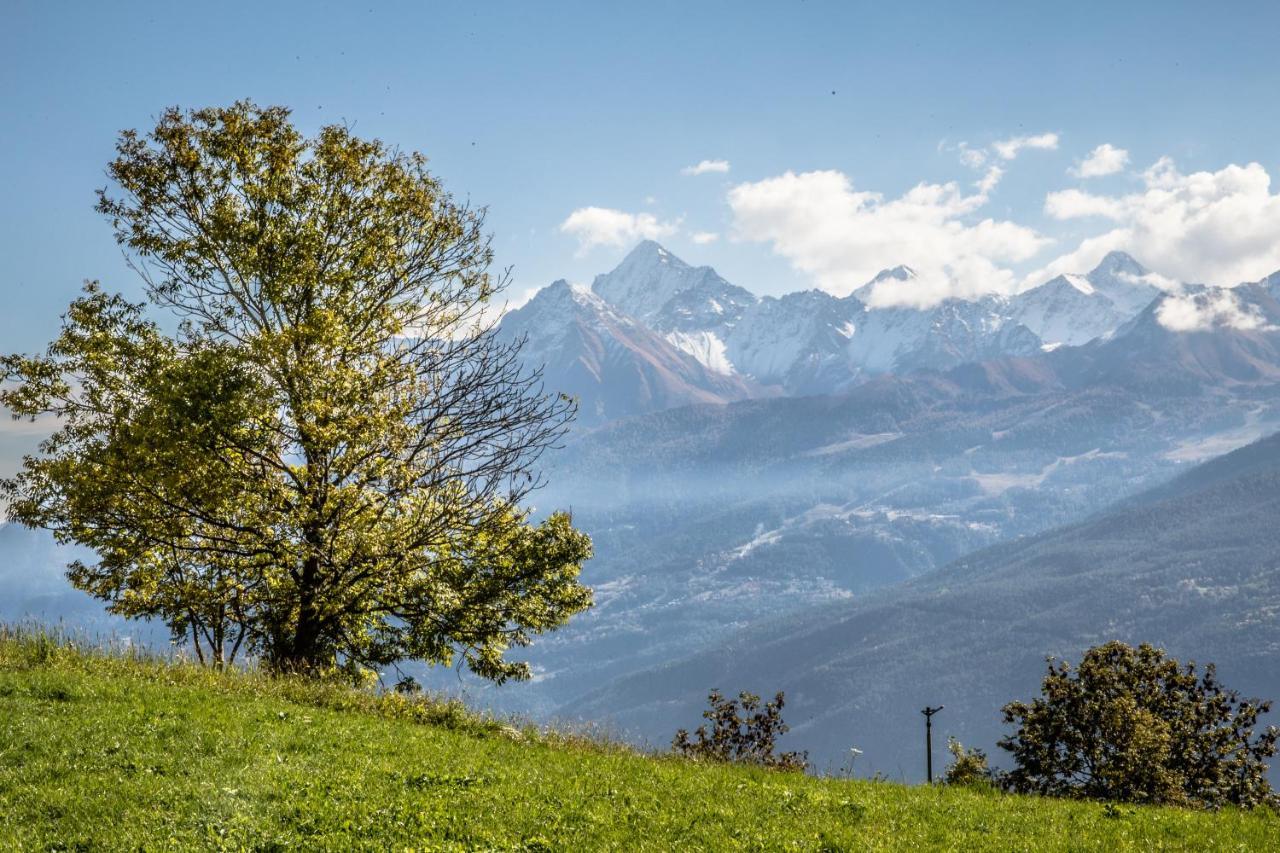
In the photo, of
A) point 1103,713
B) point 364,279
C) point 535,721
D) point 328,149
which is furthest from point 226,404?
point 1103,713

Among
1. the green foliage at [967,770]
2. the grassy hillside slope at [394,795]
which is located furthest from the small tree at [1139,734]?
the grassy hillside slope at [394,795]

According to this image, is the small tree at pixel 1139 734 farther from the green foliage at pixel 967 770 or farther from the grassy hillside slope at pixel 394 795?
the grassy hillside slope at pixel 394 795

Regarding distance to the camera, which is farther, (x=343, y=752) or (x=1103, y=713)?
(x=1103, y=713)

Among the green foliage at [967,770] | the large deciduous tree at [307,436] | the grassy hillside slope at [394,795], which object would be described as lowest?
the green foliage at [967,770]

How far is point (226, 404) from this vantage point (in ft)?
68.7

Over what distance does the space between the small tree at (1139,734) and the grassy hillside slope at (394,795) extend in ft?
42.1

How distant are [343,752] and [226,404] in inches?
329

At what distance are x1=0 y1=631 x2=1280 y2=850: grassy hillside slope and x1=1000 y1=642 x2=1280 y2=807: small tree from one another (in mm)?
12822

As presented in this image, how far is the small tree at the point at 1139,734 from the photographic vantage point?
98.2 feet

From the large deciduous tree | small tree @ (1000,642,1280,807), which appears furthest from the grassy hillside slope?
small tree @ (1000,642,1280,807)

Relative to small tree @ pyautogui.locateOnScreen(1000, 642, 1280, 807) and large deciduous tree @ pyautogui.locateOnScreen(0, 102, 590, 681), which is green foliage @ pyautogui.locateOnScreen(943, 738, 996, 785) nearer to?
small tree @ pyautogui.locateOnScreen(1000, 642, 1280, 807)

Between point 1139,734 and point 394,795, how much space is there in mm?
23787

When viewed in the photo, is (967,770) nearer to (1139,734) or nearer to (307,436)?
(1139,734)

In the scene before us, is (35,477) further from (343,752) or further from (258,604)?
(343,752)
